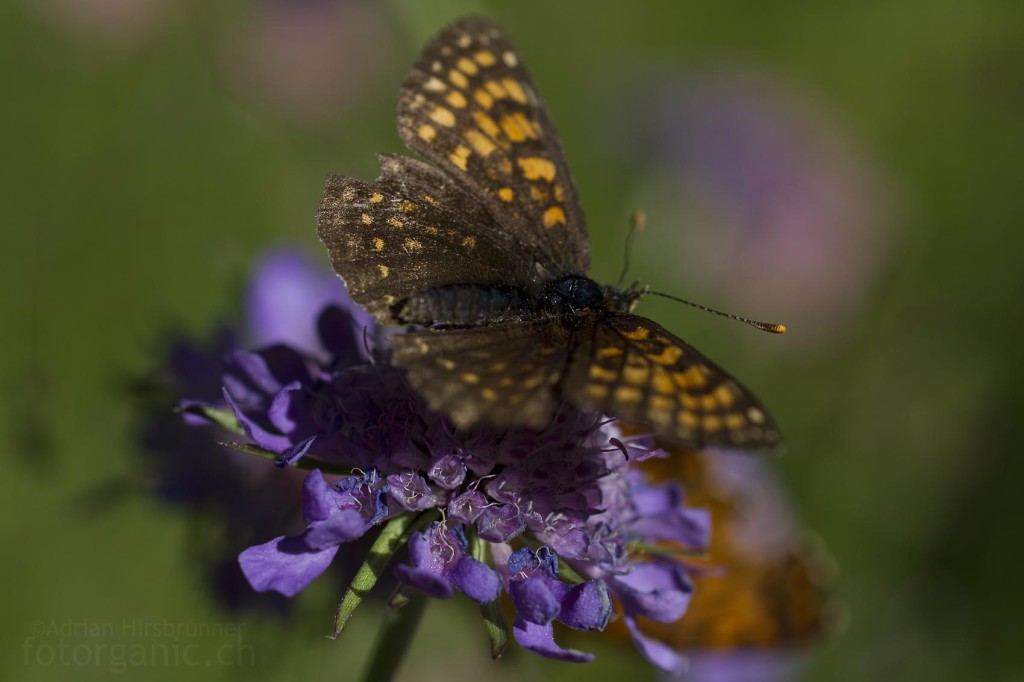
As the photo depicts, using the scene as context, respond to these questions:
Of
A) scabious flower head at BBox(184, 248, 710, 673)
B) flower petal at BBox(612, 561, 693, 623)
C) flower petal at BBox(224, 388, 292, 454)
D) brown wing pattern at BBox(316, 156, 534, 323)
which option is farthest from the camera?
brown wing pattern at BBox(316, 156, 534, 323)

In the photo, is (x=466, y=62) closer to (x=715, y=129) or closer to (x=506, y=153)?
(x=506, y=153)

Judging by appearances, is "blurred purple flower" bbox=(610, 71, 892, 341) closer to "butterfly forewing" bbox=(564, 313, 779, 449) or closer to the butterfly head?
the butterfly head

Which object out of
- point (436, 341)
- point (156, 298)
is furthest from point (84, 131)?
point (436, 341)

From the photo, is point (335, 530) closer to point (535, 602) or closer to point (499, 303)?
point (535, 602)

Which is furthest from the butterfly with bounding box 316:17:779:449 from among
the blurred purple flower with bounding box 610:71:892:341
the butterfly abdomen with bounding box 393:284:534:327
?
the blurred purple flower with bounding box 610:71:892:341

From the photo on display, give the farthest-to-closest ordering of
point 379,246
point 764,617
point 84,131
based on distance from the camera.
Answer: point 84,131
point 764,617
point 379,246

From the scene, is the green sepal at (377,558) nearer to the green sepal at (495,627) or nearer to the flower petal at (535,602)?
the green sepal at (495,627)
